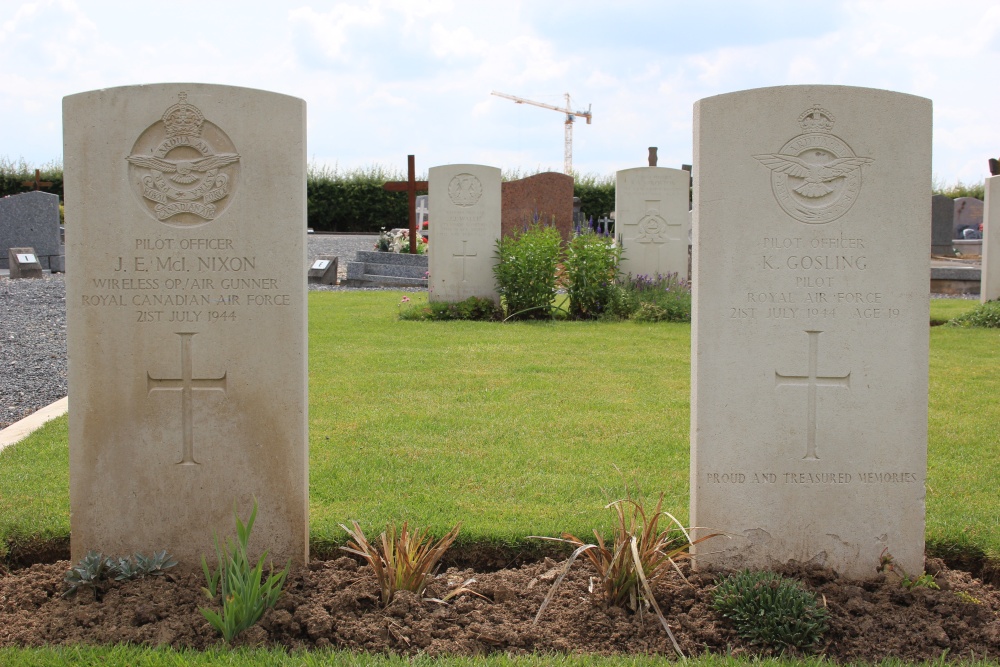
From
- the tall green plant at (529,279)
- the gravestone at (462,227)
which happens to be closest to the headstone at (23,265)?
the gravestone at (462,227)

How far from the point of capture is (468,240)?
1205 centimetres

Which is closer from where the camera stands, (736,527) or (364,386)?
(736,527)

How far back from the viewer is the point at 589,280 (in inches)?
455

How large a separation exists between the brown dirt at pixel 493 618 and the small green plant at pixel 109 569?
51 millimetres

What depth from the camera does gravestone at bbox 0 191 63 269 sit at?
1862 centimetres

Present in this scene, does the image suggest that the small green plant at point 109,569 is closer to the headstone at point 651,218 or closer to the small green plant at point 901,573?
the small green plant at point 901,573

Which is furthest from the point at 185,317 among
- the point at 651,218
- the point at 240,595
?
the point at 651,218

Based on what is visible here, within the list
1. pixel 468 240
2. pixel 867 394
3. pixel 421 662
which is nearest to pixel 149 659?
pixel 421 662

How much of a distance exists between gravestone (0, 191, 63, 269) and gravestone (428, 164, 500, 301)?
1076 centimetres

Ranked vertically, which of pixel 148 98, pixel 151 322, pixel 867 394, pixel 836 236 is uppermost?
pixel 148 98

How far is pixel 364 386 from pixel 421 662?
13.6 feet

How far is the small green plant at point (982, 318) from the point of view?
10.5m

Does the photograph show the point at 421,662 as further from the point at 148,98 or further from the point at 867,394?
the point at 148,98

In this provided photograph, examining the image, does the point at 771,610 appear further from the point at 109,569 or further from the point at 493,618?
the point at 109,569
